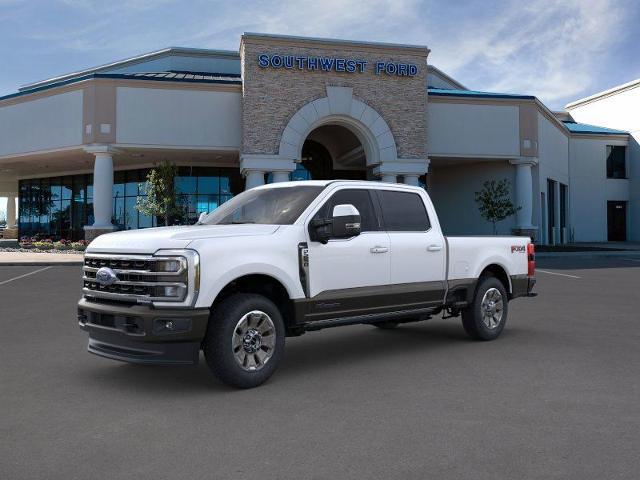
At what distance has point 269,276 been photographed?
246 inches

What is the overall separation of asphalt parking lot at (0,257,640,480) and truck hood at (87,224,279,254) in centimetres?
134

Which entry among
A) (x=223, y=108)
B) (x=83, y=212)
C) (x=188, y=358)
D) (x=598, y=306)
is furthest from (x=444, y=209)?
(x=188, y=358)

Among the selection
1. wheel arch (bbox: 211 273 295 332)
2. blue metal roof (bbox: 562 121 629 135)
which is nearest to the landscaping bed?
wheel arch (bbox: 211 273 295 332)

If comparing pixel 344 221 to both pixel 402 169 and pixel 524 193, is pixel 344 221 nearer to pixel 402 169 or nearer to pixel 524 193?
pixel 402 169

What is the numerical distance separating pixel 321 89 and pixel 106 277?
990 inches

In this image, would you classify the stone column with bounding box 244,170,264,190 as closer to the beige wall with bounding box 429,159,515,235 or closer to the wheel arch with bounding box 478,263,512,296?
the beige wall with bounding box 429,159,515,235

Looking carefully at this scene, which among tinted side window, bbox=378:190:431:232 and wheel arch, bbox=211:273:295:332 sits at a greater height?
tinted side window, bbox=378:190:431:232

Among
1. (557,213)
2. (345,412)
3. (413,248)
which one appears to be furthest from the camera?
(557,213)

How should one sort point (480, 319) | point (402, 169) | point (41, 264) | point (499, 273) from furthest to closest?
1. point (402, 169)
2. point (41, 264)
3. point (499, 273)
4. point (480, 319)

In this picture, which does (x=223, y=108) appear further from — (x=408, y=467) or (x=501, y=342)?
(x=408, y=467)

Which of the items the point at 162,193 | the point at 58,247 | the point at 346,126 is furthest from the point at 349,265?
the point at 58,247

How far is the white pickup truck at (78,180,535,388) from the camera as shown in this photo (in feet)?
18.6

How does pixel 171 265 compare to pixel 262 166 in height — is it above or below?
below

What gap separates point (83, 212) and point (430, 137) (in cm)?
2301
